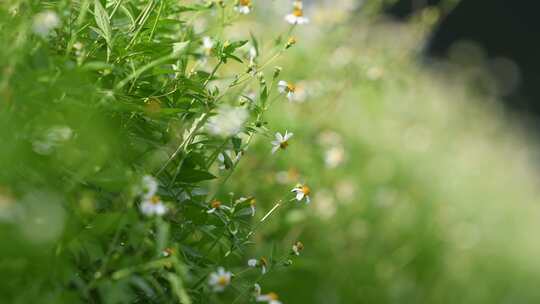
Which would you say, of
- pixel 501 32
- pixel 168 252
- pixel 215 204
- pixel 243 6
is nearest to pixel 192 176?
pixel 215 204

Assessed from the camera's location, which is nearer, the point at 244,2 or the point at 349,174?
the point at 244,2

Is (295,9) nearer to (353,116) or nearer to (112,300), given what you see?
(112,300)

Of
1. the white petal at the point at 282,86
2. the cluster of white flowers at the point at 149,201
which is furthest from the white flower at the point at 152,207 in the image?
the white petal at the point at 282,86

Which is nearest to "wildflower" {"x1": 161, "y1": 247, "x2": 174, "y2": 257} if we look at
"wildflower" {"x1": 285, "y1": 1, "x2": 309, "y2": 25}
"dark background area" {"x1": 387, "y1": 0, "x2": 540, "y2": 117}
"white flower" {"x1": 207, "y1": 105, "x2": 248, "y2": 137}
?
"white flower" {"x1": 207, "y1": 105, "x2": 248, "y2": 137}

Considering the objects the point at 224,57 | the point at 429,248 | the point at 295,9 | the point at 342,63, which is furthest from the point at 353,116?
the point at 224,57

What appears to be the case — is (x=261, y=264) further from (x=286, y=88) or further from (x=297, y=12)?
(x=297, y=12)

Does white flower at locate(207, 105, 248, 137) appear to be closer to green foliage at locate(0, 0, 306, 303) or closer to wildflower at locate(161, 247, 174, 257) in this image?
green foliage at locate(0, 0, 306, 303)
